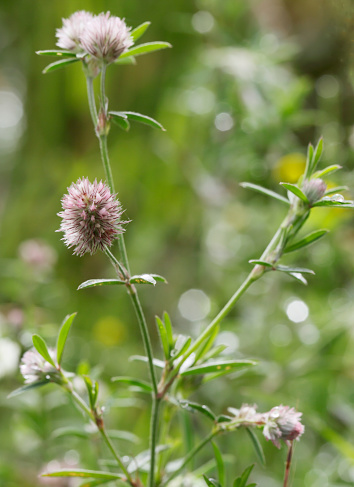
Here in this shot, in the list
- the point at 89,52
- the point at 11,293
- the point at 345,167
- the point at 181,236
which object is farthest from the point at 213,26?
the point at 89,52

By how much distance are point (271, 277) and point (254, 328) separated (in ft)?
0.29

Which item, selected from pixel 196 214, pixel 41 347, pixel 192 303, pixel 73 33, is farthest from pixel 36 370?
pixel 196 214

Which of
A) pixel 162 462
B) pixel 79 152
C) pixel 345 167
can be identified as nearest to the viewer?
pixel 162 462

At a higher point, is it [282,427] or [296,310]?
[296,310]

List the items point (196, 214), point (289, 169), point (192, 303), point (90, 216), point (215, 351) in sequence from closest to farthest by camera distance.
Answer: point (90, 216) → point (215, 351) → point (289, 169) → point (192, 303) → point (196, 214)

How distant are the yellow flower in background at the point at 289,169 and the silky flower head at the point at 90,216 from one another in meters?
0.52

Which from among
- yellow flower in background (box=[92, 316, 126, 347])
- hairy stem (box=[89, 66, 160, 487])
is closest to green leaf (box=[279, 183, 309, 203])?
hairy stem (box=[89, 66, 160, 487])

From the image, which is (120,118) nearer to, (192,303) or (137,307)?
(137,307)

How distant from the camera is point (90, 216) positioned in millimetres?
306

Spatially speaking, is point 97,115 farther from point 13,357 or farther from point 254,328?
point 254,328

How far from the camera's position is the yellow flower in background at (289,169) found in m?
0.80

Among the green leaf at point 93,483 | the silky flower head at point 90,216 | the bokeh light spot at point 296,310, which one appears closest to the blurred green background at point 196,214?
the bokeh light spot at point 296,310

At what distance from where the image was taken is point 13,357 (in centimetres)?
71

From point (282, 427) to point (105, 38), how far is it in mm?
270
